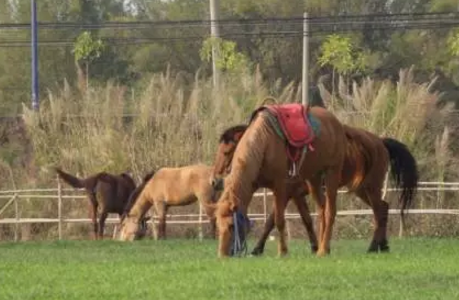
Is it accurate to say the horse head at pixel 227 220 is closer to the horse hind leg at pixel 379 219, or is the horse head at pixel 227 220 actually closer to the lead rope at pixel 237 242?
the lead rope at pixel 237 242

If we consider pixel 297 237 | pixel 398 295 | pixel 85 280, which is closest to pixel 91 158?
A: pixel 297 237

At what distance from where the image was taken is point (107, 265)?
14109 mm

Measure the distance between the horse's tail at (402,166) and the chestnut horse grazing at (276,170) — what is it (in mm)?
2299

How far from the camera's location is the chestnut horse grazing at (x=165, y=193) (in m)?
27.5

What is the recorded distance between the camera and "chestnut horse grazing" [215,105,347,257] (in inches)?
595

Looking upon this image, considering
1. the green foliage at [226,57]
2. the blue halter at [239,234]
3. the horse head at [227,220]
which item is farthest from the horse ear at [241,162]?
the green foliage at [226,57]

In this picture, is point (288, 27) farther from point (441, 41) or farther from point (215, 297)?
point (215, 297)

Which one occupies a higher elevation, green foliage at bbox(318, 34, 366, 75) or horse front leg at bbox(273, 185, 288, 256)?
green foliage at bbox(318, 34, 366, 75)

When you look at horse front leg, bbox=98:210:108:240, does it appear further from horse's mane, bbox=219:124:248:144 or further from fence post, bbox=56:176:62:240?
horse's mane, bbox=219:124:248:144

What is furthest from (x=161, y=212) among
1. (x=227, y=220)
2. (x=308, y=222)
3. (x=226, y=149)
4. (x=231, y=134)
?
(x=227, y=220)

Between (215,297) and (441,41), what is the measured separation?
139 feet

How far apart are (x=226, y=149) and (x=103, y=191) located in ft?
38.8

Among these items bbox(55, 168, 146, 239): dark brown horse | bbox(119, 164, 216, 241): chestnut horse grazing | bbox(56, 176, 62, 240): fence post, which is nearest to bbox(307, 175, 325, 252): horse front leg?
bbox(119, 164, 216, 241): chestnut horse grazing

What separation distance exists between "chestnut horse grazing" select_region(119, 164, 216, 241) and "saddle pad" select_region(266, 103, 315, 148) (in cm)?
1139
